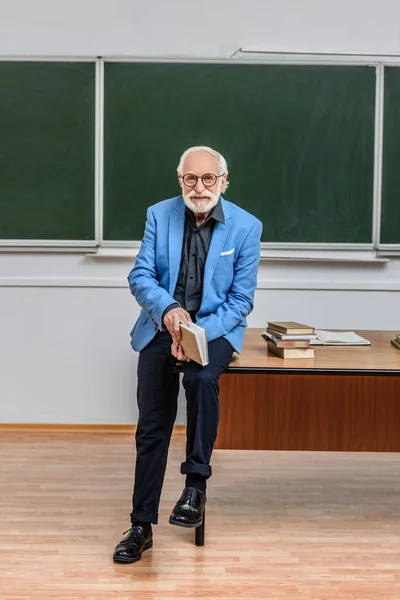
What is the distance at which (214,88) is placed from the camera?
161 inches

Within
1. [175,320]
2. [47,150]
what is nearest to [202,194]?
[175,320]

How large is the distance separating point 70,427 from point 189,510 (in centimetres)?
192

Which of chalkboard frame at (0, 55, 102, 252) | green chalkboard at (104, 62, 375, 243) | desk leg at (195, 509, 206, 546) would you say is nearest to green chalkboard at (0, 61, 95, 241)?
chalkboard frame at (0, 55, 102, 252)

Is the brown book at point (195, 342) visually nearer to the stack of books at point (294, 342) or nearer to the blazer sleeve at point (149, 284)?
the blazer sleeve at point (149, 284)

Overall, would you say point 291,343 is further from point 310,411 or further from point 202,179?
point 202,179

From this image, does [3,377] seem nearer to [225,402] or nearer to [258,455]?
[258,455]

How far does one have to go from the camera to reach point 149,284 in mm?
2619

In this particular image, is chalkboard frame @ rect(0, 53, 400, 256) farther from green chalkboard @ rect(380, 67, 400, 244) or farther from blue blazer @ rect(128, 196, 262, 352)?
blue blazer @ rect(128, 196, 262, 352)

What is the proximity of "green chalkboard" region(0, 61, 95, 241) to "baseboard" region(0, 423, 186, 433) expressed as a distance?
1058 millimetres

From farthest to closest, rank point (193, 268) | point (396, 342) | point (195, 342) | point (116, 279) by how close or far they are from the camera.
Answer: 1. point (116, 279)
2. point (396, 342)
3. point (193, 268)
4. point (195, 342)

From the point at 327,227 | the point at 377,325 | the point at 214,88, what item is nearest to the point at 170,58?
the point at 214,88

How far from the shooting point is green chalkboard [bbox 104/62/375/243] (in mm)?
4078

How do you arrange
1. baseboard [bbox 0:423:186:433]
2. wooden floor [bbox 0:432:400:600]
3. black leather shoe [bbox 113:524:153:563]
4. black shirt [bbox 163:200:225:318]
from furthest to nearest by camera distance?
baseboard [bbox 0:423:186:433] → black shirt [bbox 163:200:225:318] → black leather shoe [bbox 113:524:153:563] → wooden floor [bbox 0:432:400:600]

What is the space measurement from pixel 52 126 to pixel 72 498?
2092 mm
